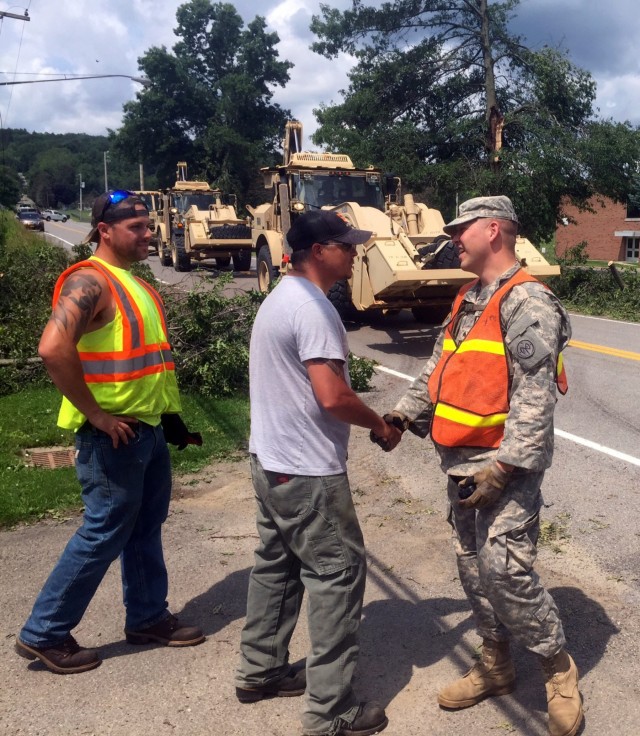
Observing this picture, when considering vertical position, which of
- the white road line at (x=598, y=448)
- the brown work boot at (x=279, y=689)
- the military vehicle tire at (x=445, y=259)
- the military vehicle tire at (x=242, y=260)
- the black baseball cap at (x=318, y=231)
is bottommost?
the brown work boot at (x=279, y=689)

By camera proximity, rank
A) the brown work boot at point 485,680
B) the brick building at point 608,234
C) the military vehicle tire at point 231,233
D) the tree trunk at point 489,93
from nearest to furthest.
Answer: the brown work boot at point 485,680, the tree trunk at point 489,93, the military vehicle tire at point 231,233, the brick building at point 608,234

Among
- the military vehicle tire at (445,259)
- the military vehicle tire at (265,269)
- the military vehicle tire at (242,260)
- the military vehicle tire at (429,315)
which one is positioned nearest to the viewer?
the military vehicle tire at (445,259)

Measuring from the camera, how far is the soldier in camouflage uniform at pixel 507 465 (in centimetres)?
292

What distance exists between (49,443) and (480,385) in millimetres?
5142

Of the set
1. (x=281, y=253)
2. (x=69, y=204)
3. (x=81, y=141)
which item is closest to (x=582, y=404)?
(x=281, y=253)

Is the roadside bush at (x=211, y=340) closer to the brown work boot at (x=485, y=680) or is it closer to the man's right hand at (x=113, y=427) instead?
the man's right hand at (x=113, y=427)

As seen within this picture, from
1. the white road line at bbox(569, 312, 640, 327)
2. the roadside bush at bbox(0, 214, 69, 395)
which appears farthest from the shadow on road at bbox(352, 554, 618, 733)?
the white road line at bbox(569, 312, 640, 327)

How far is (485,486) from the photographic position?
2963 mm

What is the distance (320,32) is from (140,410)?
22.5 metres

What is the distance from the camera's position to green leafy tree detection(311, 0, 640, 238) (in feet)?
66.9

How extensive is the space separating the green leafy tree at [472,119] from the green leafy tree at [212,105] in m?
27.0

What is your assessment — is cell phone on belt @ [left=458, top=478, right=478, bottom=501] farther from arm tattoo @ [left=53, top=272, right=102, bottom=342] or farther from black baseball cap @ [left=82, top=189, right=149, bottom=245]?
black baseball cap @ [left=82, top=189, right=149, bottom=245]

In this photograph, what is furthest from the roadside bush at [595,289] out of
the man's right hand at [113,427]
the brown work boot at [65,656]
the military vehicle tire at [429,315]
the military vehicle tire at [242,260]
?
the brown work boot at [65,656]

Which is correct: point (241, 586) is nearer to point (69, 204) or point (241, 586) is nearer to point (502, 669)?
point (502, 669)
